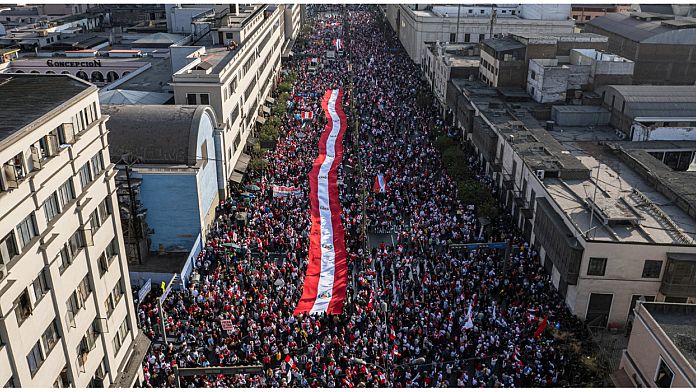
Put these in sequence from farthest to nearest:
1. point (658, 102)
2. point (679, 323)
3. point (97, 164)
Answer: point (658, 102) < point (679, 323) < point (97, 164)

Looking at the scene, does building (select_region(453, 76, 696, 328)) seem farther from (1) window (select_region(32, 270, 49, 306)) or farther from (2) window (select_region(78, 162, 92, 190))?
(1) window (select_region(32, 270, 49, 306))

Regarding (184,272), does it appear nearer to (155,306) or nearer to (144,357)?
(155,306)

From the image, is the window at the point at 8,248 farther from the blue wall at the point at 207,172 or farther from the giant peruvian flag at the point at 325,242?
the blue wall at the point at 207,172

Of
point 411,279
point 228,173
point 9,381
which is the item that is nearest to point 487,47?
point 228,173

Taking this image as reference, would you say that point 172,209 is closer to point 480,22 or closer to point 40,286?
point 40,286

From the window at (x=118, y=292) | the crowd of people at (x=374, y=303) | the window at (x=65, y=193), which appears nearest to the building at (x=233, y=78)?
the crowd of people at (x=374, y=303)

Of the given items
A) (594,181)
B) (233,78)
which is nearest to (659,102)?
(594,181)
